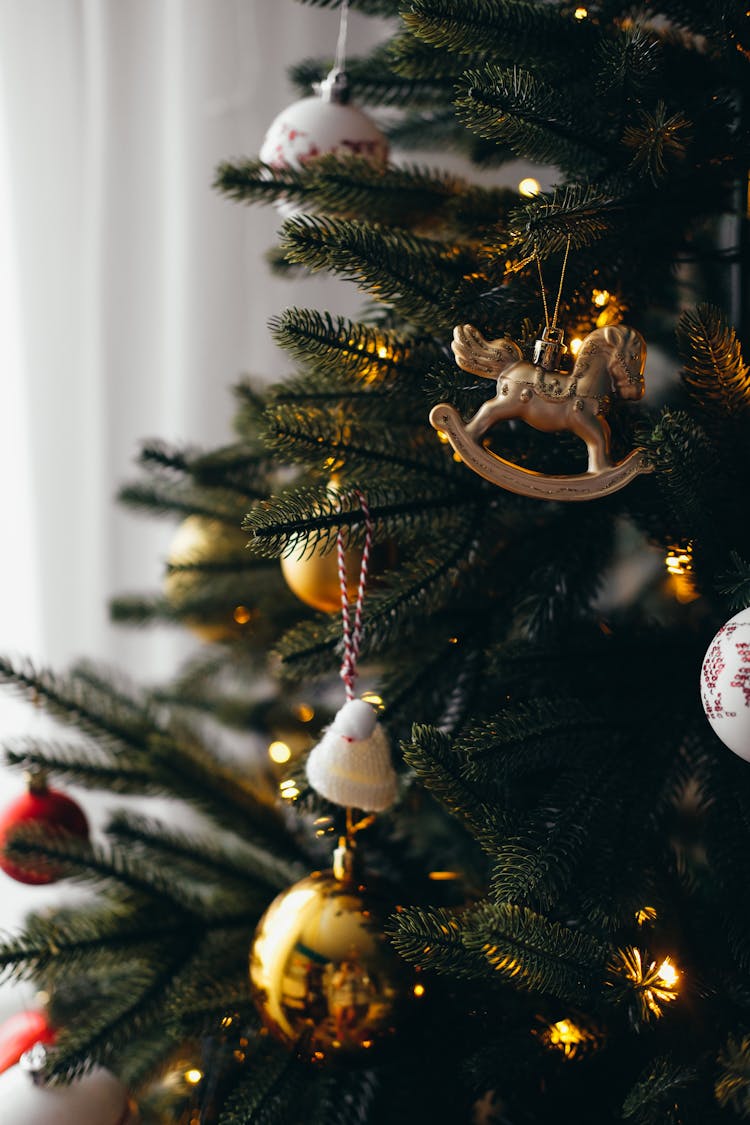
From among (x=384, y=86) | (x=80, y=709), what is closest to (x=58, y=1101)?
(x=80, y=709)

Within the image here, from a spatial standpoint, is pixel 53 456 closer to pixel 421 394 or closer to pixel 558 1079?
pixel 421 394

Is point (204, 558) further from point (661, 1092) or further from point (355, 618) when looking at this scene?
point (661, 1092)

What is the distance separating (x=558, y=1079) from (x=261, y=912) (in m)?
0.23

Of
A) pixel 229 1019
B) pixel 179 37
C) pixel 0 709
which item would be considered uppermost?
pixel 179 37

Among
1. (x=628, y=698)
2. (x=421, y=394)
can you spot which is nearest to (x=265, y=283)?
(x=421, y=394)

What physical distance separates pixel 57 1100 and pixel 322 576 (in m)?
0.36

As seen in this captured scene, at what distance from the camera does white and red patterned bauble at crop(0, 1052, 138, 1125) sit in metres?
0.55

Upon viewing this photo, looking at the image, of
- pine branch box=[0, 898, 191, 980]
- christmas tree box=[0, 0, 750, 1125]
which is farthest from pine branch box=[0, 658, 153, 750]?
pine branch box=[0, 898, 191, 980]

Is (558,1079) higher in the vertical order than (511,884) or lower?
lower

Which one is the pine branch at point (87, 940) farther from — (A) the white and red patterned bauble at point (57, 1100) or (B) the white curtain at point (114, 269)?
(B) the white curtain at point (114, 269)

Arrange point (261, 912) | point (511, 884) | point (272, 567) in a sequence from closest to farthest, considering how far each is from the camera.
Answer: point (511, 884) < point (261, 912) < point (272, 567)

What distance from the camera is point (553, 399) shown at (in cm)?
44

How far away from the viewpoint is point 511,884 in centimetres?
41

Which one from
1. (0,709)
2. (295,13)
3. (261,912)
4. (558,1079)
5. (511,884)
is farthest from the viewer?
(295,13)
